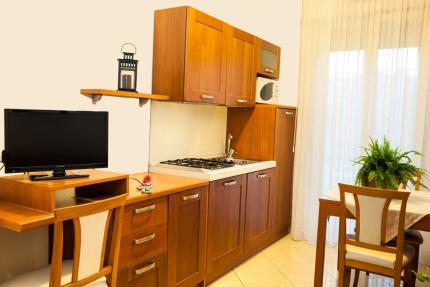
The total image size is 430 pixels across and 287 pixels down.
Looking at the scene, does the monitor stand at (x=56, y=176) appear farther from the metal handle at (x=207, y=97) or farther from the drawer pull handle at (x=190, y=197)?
the metal handle at (x=207, y=97)

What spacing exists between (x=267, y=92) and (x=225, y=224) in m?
1.55

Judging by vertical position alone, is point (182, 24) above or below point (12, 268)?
above

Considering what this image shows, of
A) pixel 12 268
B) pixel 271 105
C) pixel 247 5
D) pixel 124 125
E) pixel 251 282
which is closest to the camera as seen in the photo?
pixel 12 268

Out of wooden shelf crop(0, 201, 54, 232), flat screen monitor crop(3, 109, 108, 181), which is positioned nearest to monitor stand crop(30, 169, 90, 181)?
flat screen monitor crop(3, 109, 108, 181)

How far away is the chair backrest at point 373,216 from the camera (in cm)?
224

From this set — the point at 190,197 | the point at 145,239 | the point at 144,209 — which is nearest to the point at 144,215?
the point at 144,209

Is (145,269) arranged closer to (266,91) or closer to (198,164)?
(198,164)

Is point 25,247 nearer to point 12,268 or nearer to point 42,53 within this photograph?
point 12,268

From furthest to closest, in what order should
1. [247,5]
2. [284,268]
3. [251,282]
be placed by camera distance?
[247,5], [284,268], [251,282]

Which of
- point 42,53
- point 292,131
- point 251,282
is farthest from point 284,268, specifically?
point 42,53

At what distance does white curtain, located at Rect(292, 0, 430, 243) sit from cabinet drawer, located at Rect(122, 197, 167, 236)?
2.19 meters

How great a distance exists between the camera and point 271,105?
3768mm

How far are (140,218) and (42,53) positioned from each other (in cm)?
112

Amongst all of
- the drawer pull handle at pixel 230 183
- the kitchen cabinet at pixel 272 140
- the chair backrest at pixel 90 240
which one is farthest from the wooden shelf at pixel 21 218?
the kitchen cabinet at pixel 272 140
